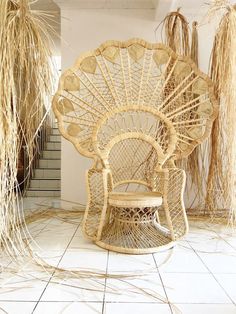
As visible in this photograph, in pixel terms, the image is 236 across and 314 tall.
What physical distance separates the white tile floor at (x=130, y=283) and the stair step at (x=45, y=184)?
2.67 m

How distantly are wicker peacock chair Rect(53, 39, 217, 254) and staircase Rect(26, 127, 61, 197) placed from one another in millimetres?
2165

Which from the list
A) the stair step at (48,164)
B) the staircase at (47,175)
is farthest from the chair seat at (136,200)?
the stair step at (48,164)

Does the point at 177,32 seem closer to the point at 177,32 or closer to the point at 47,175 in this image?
the point at 177,32

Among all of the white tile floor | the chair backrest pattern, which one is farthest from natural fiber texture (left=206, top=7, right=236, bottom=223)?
the white tile floor

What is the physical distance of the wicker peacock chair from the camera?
7.84 feet

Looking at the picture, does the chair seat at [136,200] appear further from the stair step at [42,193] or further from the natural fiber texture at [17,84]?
the stair step at [42,193]

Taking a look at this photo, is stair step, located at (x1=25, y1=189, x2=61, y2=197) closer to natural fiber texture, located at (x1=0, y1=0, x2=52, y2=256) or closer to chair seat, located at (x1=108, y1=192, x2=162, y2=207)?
chair seat, located at (x1=108, y1=192, x2=162, y2=207)

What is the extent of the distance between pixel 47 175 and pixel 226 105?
3.57 meters

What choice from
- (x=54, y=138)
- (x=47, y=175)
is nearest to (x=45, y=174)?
(x=47, y=175)

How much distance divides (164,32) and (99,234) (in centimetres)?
233

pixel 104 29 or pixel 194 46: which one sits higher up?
pixel 104 29

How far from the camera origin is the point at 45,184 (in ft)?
17.0

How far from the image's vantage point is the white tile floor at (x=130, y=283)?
4.89 ft

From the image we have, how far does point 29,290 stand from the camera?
1.64 meters
